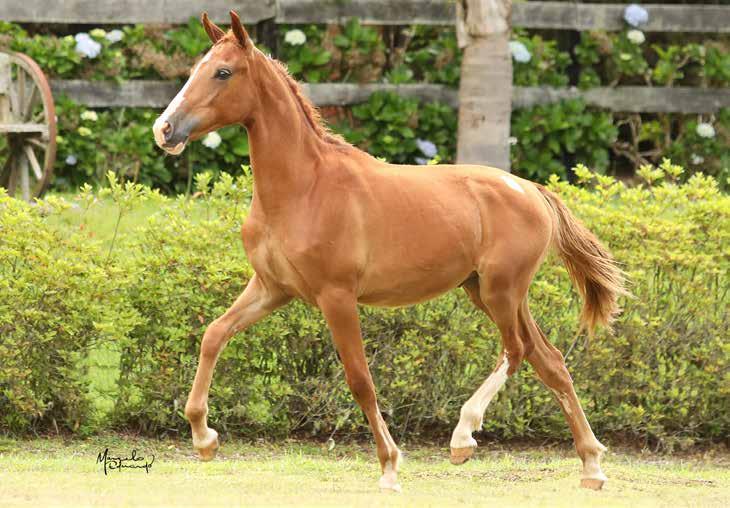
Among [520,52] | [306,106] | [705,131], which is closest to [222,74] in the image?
[306,106]

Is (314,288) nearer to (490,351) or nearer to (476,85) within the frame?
(490,351)

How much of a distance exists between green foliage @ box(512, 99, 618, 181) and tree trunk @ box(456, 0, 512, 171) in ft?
5.58

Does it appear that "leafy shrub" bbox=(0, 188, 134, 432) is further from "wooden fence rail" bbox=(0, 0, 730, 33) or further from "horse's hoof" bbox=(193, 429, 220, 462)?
"wooden fence rail" bbox=(0, 0, 730, 33)

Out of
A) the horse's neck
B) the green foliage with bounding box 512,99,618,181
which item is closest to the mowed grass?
the horse's neck

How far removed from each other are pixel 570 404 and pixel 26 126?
5.71 meters

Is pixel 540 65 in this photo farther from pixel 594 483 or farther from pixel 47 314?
pixel 594 483

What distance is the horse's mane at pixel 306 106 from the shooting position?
16.7 ft

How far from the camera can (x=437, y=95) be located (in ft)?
37.2

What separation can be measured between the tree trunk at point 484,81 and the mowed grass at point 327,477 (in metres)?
3.37

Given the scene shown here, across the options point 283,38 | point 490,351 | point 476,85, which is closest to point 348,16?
point 283,38

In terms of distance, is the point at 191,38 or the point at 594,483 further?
the point at 191,38

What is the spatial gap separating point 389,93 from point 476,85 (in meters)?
1.64

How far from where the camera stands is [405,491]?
17.2 ft

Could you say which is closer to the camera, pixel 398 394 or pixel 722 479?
pixel 722 479
